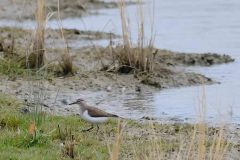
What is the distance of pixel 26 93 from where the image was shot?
10.4m

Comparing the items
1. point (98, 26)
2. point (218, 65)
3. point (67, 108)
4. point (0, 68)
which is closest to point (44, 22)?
point (0, 68)

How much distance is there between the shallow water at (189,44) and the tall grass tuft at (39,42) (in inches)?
46.3

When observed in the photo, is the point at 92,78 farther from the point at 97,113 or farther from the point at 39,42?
the point at 97,113

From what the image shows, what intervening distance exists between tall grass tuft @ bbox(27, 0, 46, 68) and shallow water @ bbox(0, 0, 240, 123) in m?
1.17

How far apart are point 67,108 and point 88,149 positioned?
2572 millimetres

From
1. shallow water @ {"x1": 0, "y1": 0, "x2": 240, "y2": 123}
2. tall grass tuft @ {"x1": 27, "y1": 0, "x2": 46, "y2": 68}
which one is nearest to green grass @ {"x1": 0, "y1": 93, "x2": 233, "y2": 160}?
shallow water @ {"x1": 0, "y1": 0, "x2": 240, "y2": 123}

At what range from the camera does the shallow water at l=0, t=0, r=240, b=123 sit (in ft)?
33.1

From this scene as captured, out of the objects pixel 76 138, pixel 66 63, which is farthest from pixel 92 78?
pixel 76 138

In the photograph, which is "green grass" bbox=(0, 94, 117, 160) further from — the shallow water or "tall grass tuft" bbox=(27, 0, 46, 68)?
"tall grass tuft" bbox=(27, 0, 46, 68)

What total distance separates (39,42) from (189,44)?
16.2 ft

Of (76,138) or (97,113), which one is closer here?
(76,138)

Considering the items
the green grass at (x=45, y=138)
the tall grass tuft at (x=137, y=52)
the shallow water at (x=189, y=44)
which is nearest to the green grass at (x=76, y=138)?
the green grass at (x=45, y=138)

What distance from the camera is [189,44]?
51.0 ft

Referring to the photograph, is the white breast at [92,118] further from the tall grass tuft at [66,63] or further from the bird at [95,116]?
the tall grass tuft at [66,63]
